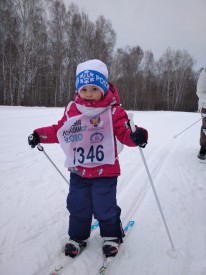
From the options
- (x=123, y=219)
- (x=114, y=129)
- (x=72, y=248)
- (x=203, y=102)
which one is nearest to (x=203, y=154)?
(x=203, y=102)

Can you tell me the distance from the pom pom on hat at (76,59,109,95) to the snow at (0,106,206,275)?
146 cm

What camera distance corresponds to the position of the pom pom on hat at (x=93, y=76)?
220 centimetres

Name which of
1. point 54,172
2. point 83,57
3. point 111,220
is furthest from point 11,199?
point 83,57

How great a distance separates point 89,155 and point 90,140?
137 mm

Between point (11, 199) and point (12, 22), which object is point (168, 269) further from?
point (12, 22)

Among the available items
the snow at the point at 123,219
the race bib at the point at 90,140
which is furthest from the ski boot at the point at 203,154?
the race bib at the point at 90,140

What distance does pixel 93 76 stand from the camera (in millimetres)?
2209

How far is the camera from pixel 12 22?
19.3m

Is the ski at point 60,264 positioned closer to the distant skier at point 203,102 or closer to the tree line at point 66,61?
the distant skier at point 203,102

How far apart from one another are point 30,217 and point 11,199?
1.51 feet

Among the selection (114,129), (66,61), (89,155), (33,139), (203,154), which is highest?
(66,61)

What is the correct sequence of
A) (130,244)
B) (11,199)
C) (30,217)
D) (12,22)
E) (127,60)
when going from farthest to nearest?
1. (127,60)
2. (12,22)
3. (11,199)
4. (30,217)
5. (130,244)

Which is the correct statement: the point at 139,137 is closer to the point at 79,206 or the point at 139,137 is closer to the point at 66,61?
the point at 79,206

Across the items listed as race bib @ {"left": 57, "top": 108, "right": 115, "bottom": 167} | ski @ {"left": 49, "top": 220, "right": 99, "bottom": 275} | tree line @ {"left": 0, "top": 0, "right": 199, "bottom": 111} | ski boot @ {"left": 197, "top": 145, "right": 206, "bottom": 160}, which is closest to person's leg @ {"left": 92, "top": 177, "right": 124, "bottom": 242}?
race bib @ {"left": 57, "top": 108, "right": 115, "bottom": 167}
